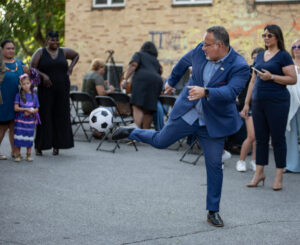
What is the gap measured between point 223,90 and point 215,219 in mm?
1254

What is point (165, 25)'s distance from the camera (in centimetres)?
1995

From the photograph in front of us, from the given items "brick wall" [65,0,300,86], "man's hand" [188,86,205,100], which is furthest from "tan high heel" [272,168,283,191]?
"brick wall" [65,0,300,86]

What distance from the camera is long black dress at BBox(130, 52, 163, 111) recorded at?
38.2ft

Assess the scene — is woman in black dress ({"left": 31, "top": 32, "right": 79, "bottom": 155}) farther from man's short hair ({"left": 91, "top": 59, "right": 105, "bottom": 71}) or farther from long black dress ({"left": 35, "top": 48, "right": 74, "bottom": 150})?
man's short hair ({"left": 91, "top": 59, "right": 105, "bottom": 71})

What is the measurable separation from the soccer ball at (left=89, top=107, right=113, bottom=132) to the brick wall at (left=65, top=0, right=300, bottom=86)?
333 inches

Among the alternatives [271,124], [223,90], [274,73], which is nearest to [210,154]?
[223,90]

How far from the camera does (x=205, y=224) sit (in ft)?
17.5

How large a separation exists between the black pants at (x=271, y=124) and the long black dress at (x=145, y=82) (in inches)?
179

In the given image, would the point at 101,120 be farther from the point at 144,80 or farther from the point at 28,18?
the point at 28,18

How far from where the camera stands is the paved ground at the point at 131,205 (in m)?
4.83

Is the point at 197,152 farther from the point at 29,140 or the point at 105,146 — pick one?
the point at 29,140

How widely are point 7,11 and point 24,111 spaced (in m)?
4.91

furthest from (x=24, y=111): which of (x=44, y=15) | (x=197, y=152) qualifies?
(x=44, y=15)

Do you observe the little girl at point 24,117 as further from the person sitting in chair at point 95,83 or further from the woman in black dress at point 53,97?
the person sitting in chair at point 95,83
